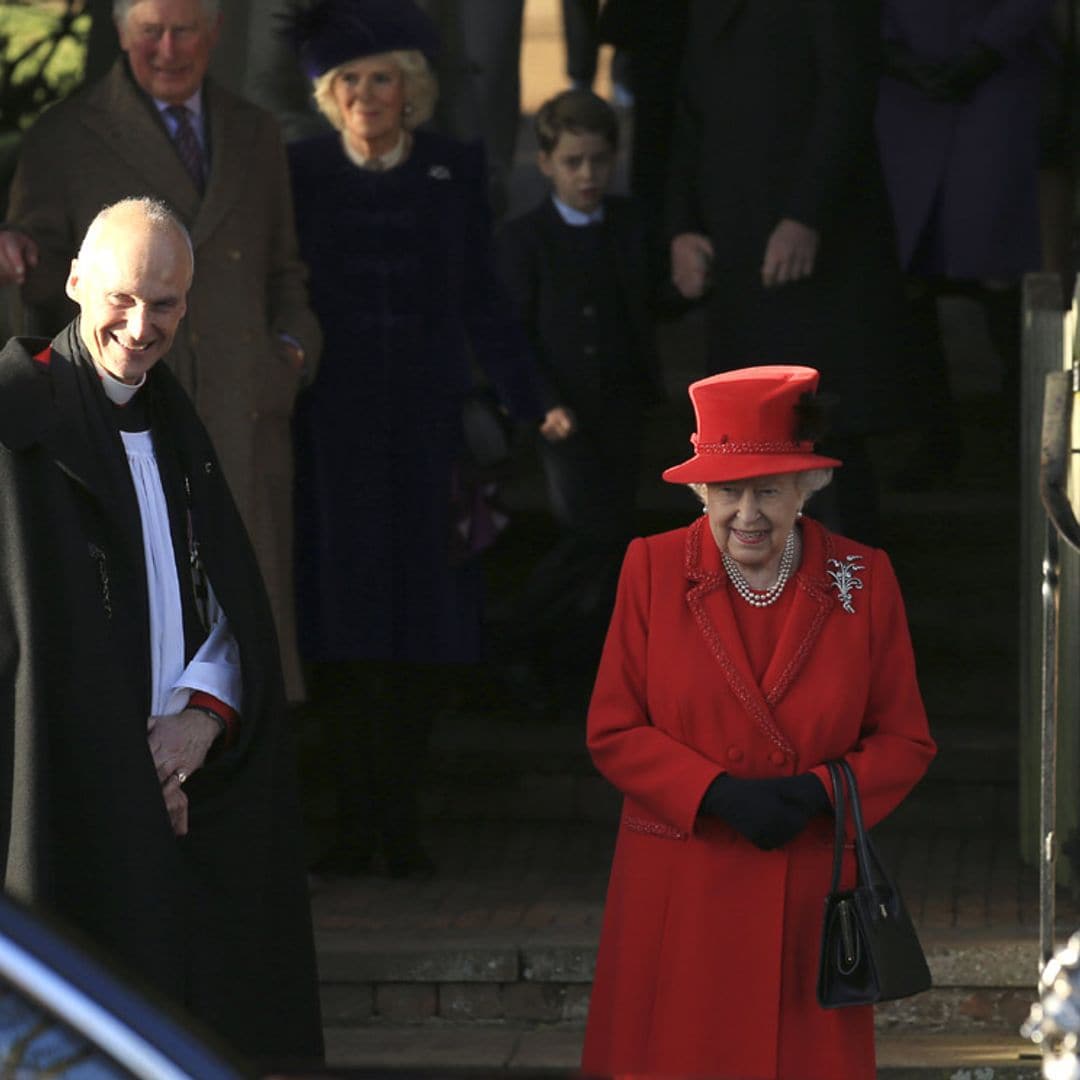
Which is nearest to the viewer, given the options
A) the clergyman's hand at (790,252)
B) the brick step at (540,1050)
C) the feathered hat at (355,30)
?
the brick step at (540,1050)

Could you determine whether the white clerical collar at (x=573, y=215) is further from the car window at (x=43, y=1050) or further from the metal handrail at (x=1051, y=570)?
the car window at (x=43, y=1050)

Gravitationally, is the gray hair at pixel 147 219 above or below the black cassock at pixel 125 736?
above

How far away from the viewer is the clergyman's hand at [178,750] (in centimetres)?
464

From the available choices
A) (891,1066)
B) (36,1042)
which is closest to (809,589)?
(891,1066)

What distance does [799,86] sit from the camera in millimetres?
7223

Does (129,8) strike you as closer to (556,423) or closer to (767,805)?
(556,423)

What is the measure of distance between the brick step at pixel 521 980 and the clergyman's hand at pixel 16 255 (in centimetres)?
169

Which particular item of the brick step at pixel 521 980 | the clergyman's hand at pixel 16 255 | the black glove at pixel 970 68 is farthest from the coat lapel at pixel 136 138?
the black glove at pixel 970 68

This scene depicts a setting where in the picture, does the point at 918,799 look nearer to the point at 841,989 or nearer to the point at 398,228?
the point at 398,228

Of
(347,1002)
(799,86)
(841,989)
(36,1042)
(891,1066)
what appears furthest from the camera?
(799,86)

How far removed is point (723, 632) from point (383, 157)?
8.32ft

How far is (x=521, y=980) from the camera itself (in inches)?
260

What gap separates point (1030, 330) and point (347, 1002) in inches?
92.2

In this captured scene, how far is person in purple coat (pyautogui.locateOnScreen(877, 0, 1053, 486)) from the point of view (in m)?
7.93
